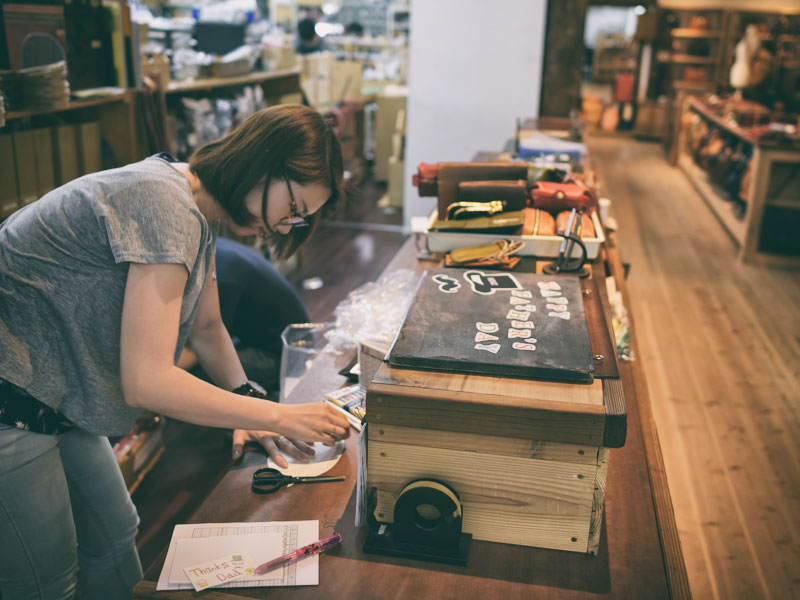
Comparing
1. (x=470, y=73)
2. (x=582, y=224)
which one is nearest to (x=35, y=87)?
(x=582, y=224)

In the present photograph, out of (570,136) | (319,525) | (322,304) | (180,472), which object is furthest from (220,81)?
(319,525)

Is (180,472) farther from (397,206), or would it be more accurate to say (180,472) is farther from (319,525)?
(397,206)

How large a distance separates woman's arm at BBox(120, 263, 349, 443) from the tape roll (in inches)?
9.5

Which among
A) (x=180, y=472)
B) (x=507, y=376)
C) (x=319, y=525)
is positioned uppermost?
(x=507, y=376)

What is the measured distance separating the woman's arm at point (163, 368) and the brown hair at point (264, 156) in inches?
9.1

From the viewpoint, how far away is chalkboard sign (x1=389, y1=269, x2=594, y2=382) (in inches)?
42.1

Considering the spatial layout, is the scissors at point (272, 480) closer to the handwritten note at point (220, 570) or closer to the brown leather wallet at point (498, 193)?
the handwritten note at point (220, 570)

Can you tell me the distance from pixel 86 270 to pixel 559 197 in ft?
4.69

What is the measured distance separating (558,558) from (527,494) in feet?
0.40

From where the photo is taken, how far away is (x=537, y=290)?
138cm

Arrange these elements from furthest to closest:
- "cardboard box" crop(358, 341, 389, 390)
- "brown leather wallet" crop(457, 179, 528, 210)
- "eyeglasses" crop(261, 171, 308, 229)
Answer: "brown leather wallet" crop(457, 179, 528, 210), "cardboard box" crop(358, 341, 389, 390), "eyeglasses" crop(261, 171, 308, 229)

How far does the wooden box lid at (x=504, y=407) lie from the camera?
3.20 ft

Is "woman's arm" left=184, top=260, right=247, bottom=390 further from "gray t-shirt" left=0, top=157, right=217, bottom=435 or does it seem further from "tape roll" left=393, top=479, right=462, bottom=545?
"tape roll" left=393, top=479, right=462, bottom=545

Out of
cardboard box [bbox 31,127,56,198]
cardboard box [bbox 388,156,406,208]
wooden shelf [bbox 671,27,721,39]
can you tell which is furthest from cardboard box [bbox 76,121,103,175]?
wooden shelf [bbox 671,27,721,39]
